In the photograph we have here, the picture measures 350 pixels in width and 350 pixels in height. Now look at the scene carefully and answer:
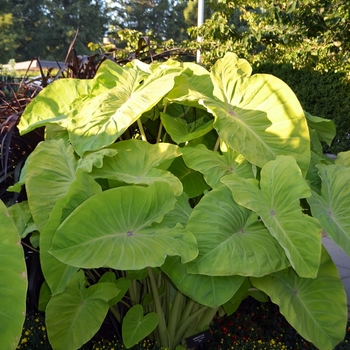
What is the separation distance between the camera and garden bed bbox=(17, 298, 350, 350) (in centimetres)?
200

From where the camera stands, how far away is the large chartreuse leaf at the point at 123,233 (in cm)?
140

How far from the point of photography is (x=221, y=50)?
290 inches

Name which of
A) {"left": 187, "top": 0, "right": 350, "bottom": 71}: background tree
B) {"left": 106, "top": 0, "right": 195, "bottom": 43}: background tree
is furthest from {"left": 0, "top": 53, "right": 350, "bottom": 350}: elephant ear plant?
{"left": 106, "top": 0, "right": 195, "bottom": 43}: background tree

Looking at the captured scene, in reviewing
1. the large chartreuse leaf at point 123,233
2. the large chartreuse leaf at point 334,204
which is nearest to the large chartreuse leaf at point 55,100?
the large chartreuse leaf at point 123,233

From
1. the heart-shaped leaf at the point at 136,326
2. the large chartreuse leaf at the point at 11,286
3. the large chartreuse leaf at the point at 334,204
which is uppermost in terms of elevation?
the large chartreuse leaf at the point at 11,286

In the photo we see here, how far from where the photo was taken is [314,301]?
185 centimetres

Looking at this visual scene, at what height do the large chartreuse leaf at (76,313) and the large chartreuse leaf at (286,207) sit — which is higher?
the large chartreuse leaf at (286,207)

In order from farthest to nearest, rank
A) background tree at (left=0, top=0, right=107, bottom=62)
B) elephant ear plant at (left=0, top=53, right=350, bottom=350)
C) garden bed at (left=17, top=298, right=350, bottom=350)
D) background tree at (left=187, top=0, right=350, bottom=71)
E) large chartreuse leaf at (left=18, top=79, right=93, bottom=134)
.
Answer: background tree at (left=0, top=0, right=107, bottom=62)
background tree at (left=187, top=0, right=350, bottom=71)
large chartreuse leaf at (left=18, top=79, right=93, bottom=134)
garden bed at (left=17, top=298, right=350, bottom=350)
elephant ear plant at (left=0, top=53, right=350, bottom=350)

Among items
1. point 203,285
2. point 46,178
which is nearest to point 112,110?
point 46,178

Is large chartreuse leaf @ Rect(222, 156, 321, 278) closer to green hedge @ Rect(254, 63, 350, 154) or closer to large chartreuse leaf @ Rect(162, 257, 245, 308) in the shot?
large chartreuse leaf @ Rect(162, 257, 245, 308)

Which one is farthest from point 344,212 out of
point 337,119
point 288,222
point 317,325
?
point 337,119

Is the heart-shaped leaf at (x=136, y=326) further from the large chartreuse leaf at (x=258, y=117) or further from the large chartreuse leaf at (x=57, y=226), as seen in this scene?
the large chartreuse leaf at (x=258, y=117)

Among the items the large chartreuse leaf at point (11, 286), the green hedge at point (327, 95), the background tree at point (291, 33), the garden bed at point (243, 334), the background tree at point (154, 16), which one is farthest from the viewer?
the background tree at point (154, 16)

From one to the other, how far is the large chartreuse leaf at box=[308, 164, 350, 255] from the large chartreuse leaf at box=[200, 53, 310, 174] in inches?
5.2
